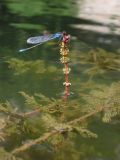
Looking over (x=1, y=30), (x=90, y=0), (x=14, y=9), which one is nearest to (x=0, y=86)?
(x=1, y=30)

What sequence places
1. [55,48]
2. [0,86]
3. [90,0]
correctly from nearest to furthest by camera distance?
[0,86]
[55,48]
[90,0]

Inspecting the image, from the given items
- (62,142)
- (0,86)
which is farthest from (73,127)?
(0,86)

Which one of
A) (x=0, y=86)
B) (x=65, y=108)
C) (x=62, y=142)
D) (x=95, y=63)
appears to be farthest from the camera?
(x=95, y=63)

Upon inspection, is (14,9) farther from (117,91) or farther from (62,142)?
(62,142)

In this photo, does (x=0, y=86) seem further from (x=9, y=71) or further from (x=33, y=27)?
(x=33, y=27)

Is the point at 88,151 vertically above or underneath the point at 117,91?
underneath

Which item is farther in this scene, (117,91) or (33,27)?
(33,27)
